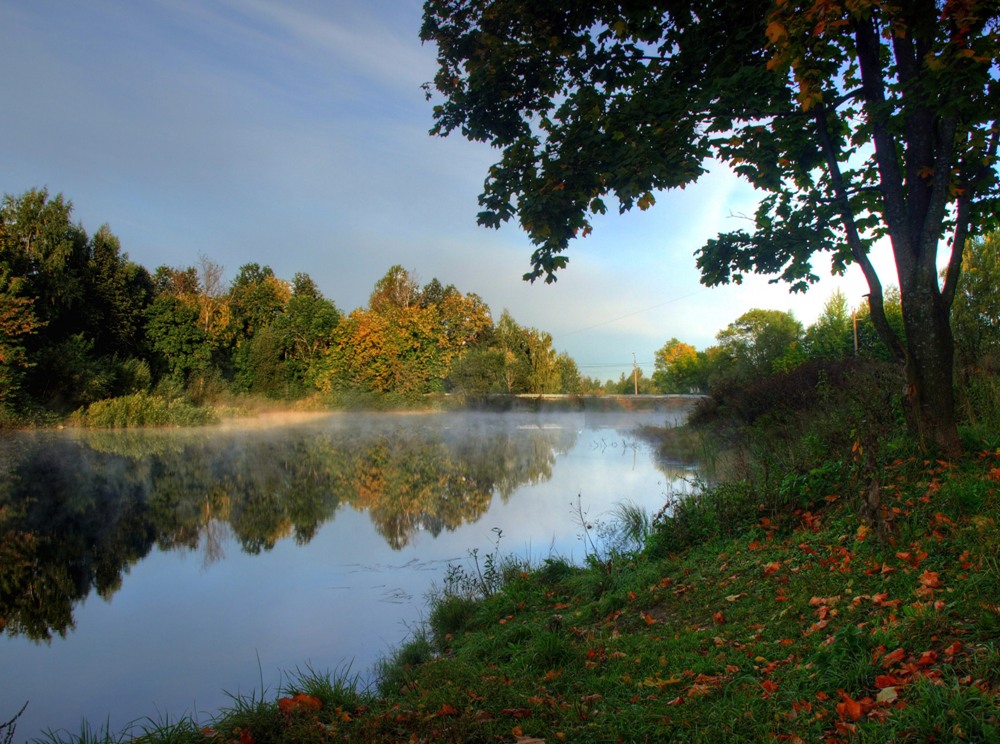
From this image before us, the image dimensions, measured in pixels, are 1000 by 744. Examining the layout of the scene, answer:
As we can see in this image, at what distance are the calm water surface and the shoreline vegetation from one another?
30.5 inches

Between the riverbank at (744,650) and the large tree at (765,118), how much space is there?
1.89m

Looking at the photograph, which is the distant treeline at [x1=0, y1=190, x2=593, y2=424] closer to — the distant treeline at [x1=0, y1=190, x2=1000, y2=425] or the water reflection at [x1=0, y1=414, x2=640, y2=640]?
the distant treeline at [x1=0, y1=190, x2=1000, y2=425]

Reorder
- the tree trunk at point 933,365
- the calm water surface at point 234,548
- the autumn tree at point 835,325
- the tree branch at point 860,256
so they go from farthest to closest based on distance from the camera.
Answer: the autumn tree at point 835,325, the tree branch at point 860,256, the tree trunk at point 933,365, the calm water surface at point 234,548

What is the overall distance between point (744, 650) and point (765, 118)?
615cm

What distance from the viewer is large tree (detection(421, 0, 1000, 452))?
230 inches

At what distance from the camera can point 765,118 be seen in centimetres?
751

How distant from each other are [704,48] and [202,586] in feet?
32.1

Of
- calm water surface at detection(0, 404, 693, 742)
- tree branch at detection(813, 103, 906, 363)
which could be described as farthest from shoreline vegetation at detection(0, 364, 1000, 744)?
tree branch at detection(813, 103, 906, 363)

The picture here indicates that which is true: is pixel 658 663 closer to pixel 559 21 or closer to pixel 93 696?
pixel 93 696

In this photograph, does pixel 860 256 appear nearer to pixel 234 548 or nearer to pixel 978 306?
pixel 234 548

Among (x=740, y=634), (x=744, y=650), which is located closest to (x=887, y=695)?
(x=744, y=650)

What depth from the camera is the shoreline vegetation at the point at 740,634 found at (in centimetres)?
334

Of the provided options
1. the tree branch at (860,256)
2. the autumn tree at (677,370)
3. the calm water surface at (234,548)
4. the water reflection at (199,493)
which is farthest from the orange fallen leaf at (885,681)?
the autumn tree at (677,370)

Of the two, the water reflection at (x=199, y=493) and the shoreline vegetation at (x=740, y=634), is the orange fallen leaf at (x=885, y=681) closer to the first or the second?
the shoreline vegetation at (x=740, y=634)
